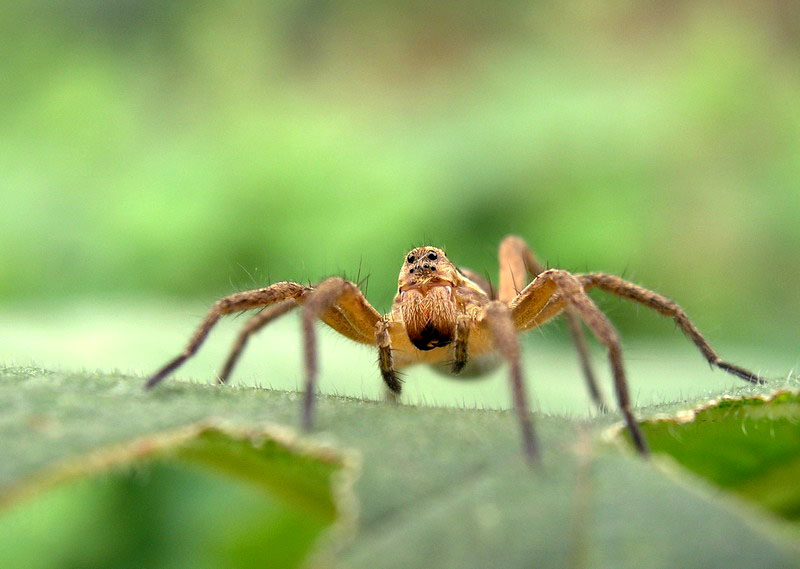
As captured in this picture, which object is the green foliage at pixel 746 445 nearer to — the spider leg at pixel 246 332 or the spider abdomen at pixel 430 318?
the spider abdomen at pixel 430 318

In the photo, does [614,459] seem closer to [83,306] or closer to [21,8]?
[83,306]

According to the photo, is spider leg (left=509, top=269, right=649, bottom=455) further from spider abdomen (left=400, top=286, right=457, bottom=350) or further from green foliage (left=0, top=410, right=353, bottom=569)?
green foliage (left=0, top=410, right=353, bottom=569)

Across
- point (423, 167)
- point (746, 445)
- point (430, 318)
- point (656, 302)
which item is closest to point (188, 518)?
point (430, 318)

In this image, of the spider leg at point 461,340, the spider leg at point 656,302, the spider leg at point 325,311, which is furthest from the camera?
the spider leg at point 461,340

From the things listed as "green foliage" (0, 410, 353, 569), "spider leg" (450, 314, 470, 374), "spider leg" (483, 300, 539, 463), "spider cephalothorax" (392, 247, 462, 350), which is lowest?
"green foliage" (0, 410, 353, 569)

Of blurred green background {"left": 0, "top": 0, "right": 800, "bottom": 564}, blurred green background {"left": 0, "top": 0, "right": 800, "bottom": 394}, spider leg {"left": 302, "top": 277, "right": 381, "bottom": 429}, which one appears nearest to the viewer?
spider leg {"left": 302, "top": 277, "right": 381, "bottom": 429}

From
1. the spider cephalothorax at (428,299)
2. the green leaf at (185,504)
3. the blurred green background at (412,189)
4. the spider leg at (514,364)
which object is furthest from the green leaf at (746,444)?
the blurred green background at (412,189)

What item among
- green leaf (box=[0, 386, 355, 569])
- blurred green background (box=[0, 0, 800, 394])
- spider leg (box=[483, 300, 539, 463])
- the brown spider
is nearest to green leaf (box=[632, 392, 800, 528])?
the brown spider
